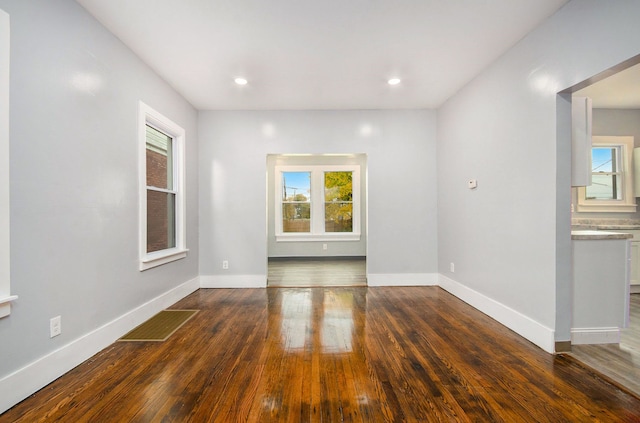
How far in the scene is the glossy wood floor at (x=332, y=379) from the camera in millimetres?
1705

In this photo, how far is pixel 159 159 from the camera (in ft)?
12.3

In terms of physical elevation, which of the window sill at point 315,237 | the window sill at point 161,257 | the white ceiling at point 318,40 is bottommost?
the window sill at point 315,237

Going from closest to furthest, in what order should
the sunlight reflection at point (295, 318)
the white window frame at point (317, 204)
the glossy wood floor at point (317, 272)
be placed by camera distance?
the sunlight reflection at point (295, 318) < the glossy wood floor at point (317, 272) < the white window frame at point (317, 204)

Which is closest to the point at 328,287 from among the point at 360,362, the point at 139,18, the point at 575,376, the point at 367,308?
the point at 367,308

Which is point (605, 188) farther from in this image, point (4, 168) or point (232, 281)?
point (4, 168)

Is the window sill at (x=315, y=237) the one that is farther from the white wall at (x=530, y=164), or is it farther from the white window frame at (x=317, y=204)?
the white wall at (x=530, y=164)

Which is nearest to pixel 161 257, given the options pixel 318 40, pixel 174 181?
pixel 174 181

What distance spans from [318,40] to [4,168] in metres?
2.42

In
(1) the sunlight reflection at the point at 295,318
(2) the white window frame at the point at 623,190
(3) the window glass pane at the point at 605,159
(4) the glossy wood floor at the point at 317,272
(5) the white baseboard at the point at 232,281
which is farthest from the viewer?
(4) the glossy wood floor at the point at 317,272

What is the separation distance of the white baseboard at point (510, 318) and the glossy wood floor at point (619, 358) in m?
0.20

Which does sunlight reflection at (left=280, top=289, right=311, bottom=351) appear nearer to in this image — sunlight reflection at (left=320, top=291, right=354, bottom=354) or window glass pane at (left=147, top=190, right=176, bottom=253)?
sunlight reflection at (left=320, top=291, right=354, bottom=354)

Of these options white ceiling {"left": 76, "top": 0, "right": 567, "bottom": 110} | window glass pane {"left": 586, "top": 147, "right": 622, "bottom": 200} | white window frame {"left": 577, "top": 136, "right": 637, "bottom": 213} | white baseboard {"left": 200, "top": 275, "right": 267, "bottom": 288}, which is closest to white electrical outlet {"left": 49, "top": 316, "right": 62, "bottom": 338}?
white ceiling {"left": 76, "top": 0, "right": 567, "bottom": 110}

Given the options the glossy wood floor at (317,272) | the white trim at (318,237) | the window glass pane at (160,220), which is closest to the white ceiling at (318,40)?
the window glass pane at (160,220)

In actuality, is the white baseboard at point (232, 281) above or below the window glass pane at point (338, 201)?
below
